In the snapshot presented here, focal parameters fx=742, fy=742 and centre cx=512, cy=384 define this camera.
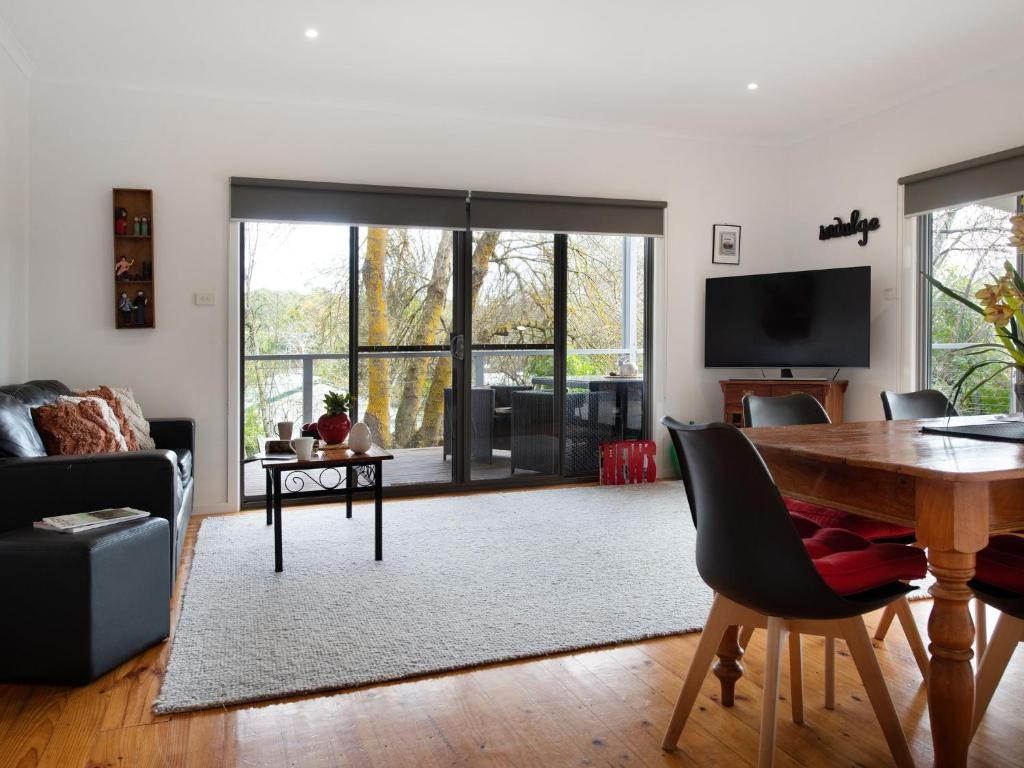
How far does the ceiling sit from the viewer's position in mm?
3527

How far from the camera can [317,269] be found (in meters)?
4.84

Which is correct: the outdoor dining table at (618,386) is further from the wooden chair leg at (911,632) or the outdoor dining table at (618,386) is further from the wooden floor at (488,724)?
the wooden chair leg at (911,632)

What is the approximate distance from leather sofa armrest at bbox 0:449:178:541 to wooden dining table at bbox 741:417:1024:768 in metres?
2.16

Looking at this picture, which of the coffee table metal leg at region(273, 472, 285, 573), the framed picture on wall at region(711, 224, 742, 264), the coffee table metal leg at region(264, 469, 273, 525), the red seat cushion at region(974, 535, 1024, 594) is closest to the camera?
the red seat cushion at region(974, 535, 1024, 594)

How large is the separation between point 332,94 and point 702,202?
9.28ft

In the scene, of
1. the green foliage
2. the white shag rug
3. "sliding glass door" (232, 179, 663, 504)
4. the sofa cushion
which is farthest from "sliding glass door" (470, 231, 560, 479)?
the sofa cushion

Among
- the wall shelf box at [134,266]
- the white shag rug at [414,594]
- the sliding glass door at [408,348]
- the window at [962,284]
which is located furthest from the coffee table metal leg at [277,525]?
the window at [962,284]

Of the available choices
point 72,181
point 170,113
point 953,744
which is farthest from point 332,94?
point 953,744

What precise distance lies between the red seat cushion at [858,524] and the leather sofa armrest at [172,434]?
128 inches

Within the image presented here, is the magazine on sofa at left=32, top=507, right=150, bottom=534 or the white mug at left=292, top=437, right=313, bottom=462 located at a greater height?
the white mug at left=292, top=437, right=313, bottom=462

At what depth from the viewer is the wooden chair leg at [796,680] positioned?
1.99m

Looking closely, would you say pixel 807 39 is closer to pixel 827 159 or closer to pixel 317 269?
pixel 827 159

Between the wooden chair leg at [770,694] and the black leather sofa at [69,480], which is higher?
the black leather sofa at [69,480]

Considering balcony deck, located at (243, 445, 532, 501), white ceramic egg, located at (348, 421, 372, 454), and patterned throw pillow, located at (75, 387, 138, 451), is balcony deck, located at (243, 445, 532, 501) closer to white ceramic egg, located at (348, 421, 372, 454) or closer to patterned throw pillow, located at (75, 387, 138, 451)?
white ceramic egg, located at (348, 421, 372, 454)
